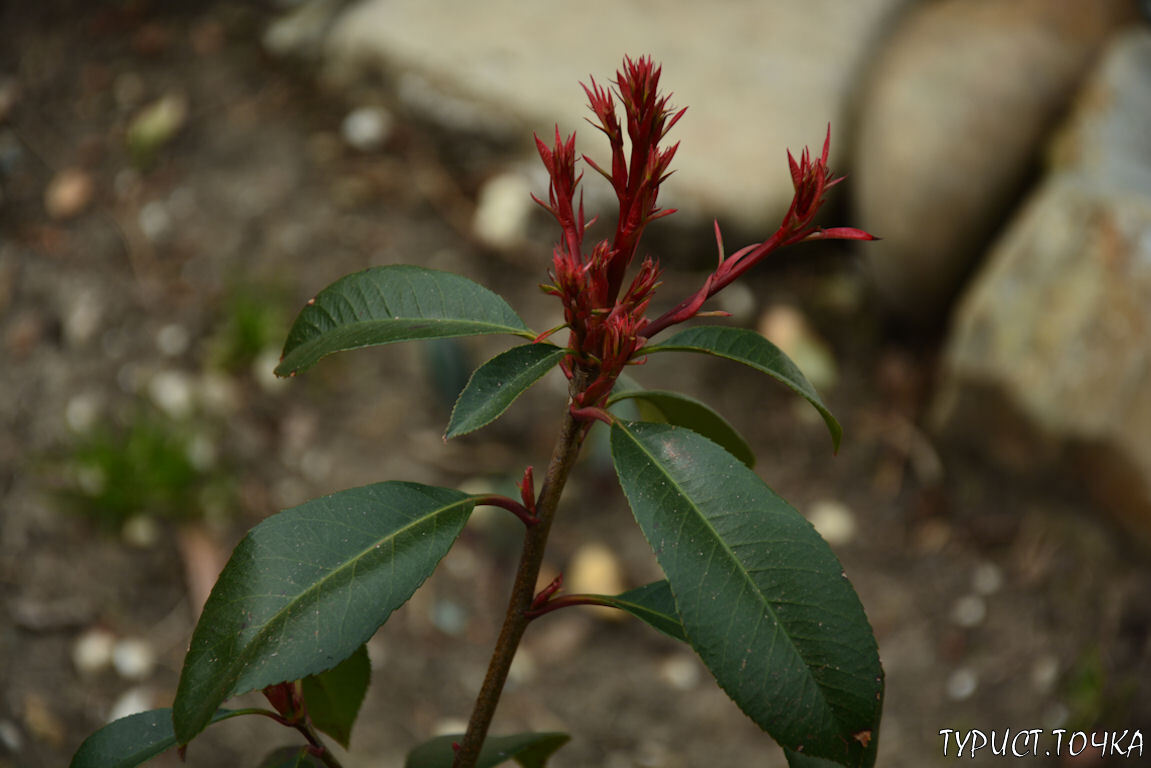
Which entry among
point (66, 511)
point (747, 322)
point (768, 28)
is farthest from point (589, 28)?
point (66, 511)

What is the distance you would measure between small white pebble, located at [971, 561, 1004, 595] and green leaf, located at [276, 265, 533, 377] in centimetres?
167

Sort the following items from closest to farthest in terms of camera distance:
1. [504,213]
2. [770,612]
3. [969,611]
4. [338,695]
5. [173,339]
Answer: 1. [770,612]
2. [338,695]
3. [969,611]
4. [173,339]
5. [504,213]

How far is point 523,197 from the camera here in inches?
92.0

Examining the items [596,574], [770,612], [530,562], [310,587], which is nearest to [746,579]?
[770,612]

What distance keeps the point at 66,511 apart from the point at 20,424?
32 cm

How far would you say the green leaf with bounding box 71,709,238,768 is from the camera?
690 millimetres

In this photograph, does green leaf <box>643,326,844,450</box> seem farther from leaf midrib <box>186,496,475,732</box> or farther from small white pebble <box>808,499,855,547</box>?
small white pebble <box>808,499,855,547</box>

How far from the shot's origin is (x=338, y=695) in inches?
32.0

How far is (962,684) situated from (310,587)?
5.43ft

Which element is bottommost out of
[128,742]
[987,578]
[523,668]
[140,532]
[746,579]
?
[128,742]

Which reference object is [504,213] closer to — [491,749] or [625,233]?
[491,749]

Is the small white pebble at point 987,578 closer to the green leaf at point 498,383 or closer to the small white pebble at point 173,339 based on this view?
the green leaf at point 498,383

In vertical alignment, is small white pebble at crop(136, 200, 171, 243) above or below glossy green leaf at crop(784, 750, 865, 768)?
above

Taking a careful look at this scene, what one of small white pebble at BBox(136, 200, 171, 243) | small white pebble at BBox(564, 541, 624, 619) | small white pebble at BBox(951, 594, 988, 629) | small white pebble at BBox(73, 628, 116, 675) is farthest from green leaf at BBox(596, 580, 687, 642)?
small white pebble at BBox(136, 200, 171, 243)
